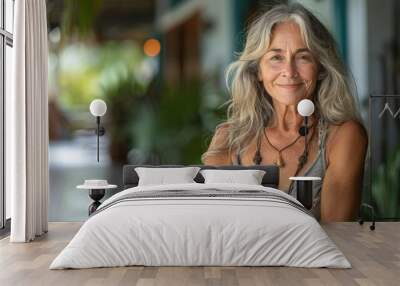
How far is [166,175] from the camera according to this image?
7477 mm

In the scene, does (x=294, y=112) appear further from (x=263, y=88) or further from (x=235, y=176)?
(x=235, y=176)

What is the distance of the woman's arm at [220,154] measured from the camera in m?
8.25

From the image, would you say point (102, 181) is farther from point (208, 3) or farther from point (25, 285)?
point (25, 285)

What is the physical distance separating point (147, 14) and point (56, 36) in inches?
44.4

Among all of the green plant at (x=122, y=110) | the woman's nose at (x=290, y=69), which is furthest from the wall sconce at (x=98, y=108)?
the woman's nose at (x=290, y=69)

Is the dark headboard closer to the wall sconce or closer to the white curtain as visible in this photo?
the wall sconce

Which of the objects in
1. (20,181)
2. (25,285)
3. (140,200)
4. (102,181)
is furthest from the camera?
(102,181)

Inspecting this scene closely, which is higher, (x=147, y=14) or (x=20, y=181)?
(x=147, y=14)

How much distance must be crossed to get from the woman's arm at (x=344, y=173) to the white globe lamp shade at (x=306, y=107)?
0.53 m

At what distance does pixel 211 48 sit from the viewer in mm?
8305

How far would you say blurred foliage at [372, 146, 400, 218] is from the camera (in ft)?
27.0

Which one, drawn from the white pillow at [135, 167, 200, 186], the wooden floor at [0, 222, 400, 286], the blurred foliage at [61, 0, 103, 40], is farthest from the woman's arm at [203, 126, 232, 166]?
the wooden floor at [0, 222, 400, 286]

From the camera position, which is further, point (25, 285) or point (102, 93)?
point (102, 93)

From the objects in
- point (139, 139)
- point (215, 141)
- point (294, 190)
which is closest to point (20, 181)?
point (139, 139)
